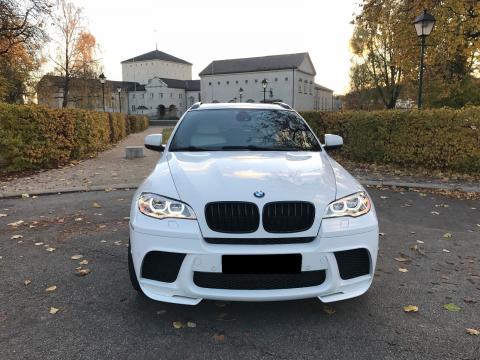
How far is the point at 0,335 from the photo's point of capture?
2898 millimetres

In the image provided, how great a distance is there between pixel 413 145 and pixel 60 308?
9.51m

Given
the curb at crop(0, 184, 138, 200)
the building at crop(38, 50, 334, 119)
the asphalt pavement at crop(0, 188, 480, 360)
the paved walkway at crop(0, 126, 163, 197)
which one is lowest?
the asphalt pavement at crop(0, 188, 480, 360)

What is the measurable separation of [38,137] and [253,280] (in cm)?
988

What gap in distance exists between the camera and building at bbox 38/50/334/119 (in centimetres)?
9038

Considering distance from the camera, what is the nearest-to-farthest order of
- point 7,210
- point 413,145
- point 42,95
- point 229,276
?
point 229,276 < point 7,210 < point 413,145 < point 42,95

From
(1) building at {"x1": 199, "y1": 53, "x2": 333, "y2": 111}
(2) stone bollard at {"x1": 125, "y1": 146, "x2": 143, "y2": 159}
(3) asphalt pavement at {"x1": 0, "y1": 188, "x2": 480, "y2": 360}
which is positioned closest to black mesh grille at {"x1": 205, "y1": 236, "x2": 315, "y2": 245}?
(3) asphalt pavement at {"x1": 0, "y1": 188, "x2": 480, "y2": 360}

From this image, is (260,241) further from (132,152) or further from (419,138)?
(132,152)

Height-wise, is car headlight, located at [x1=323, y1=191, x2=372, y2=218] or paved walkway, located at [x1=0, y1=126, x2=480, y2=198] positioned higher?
car headlight, located at [x1=323, y1=191, x2=372, y2=218]

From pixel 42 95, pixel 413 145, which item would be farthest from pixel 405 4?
pixel 42 95

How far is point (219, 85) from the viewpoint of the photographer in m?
96.9

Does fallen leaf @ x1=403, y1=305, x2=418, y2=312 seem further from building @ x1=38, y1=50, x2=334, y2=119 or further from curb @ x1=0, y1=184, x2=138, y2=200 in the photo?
building @ x1=38, y1=50, x2=334, y2=119

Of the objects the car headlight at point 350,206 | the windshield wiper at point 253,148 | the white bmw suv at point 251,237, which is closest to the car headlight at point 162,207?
the white bmw suv at point 251,237

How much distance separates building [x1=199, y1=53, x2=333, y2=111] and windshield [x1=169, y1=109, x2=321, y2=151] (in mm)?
83260

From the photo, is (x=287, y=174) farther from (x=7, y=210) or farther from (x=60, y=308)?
(x=7, y=210)
